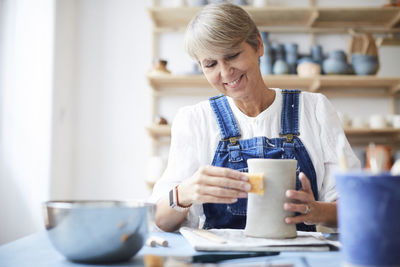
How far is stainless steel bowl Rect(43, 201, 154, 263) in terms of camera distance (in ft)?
2.24

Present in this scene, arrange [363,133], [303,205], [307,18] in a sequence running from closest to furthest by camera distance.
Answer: [303,205]
[363,133]
[307,18]

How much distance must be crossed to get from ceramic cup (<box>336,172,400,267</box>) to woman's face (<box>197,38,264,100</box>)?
0.80 m

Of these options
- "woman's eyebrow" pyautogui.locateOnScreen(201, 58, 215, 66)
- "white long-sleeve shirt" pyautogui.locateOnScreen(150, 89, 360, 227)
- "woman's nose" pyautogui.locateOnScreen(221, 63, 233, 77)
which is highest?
"woman's eyebrow" pyautogui.locateOnScreen(201, 58, 215, 66)

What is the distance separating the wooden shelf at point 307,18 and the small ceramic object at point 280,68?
0.42m

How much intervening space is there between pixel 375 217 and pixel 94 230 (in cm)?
43

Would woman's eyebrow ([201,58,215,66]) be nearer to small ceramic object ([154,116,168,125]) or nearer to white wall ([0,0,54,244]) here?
small ceramic object ([154,116,168,125])

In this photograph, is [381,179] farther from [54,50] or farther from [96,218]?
[54,50]

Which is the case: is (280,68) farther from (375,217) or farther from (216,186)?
(375,217)

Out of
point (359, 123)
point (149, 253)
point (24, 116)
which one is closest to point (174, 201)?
point (149, 253)

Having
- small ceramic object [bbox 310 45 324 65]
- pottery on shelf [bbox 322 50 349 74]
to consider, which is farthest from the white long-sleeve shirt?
small ceramic object [bbox 310 45 324 65]

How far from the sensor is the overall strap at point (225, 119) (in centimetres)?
137

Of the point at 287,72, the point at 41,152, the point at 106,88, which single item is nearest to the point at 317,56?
the point at 287,72

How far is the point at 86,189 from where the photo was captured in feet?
10.8

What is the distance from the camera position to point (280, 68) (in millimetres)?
2996
